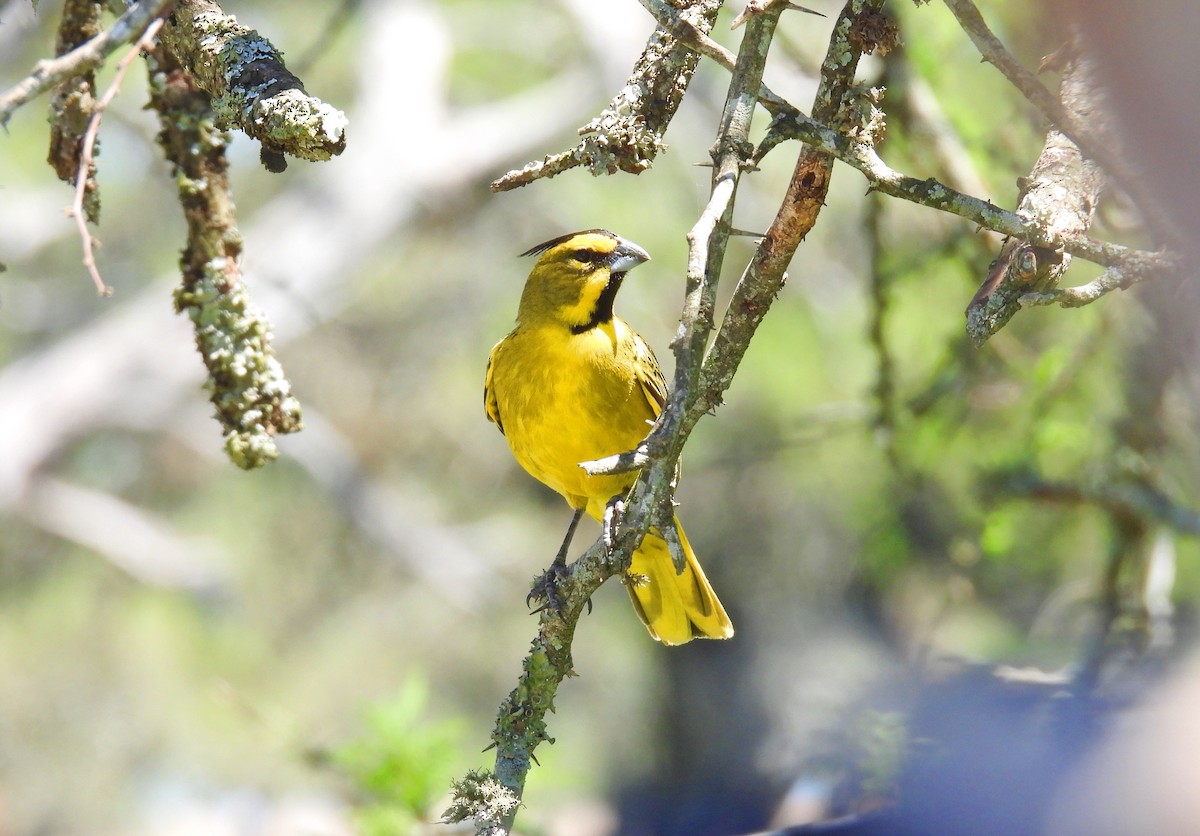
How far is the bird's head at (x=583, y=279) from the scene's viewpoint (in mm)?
4059

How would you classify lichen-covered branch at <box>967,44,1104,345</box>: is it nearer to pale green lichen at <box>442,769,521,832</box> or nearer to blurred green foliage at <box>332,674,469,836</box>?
pale green lichen at <box>442,769,521,832</box>

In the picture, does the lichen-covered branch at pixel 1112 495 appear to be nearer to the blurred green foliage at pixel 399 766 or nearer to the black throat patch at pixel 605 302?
the black throat patch at pixel 605 302

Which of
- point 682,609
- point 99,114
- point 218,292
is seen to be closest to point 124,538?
point 682,609

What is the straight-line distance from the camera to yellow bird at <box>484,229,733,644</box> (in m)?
3.80

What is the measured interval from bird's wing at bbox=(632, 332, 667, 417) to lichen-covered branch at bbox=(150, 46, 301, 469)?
136 centimetres

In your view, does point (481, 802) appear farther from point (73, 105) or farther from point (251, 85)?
point (73, 105)

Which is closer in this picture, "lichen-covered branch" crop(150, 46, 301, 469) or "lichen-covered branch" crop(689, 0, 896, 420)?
"lichen-covered branch" crop(689, 0, 896, 420)

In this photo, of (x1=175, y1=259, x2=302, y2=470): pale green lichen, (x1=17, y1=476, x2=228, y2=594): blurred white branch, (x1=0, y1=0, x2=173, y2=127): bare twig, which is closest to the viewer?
(x1=0, y1=0, x2=173, y2=127): bare twig

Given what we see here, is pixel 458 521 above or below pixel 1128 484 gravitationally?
above

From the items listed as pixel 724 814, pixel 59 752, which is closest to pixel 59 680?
pixel 59 752

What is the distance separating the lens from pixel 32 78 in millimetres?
1830

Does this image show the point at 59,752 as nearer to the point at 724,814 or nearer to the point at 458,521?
the point at 458,521

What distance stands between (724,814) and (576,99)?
324 inches

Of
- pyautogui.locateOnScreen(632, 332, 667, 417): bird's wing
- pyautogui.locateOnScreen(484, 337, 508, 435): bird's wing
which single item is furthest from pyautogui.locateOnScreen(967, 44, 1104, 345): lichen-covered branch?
pyautogui.locateOnScreen(484, 337, 508, 435): bird's wing
